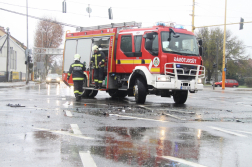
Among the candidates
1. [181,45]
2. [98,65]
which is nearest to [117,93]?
[98,65]

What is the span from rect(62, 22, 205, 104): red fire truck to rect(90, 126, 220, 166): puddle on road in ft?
16.5

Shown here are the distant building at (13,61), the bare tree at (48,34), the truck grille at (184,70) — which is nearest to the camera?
the truck grille at (184,70)

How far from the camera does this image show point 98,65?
13.6 meters

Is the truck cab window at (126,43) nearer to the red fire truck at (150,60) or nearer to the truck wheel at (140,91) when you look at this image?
the red fire truck at (150,60)

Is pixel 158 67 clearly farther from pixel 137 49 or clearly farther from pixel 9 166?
pixel 9 166

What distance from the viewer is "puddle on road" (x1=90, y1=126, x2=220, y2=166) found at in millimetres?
4293

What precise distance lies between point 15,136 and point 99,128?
1659 mm

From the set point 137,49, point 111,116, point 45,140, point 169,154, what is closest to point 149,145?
point 169,154

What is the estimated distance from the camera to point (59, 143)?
5.04 meters

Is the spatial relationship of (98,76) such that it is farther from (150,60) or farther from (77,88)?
(150,60)

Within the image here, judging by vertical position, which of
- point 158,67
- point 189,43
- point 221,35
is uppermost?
point 221,35

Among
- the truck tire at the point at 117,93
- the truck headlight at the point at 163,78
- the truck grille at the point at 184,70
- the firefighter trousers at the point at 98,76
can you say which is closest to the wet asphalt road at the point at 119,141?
the truck headlight at the point at 163,78

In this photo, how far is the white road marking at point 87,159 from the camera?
396 centimetres

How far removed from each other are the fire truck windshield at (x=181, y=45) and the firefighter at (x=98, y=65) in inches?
121
